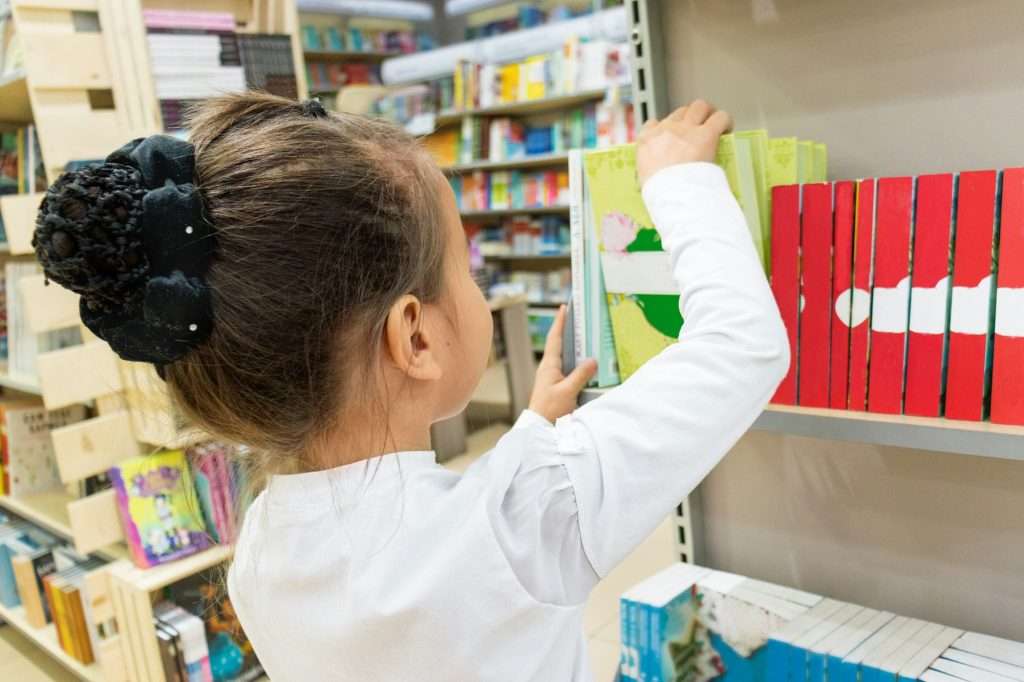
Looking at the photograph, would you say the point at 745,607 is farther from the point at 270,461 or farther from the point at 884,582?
the point at 270,461

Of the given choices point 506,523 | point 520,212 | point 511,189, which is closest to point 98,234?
point 506,523

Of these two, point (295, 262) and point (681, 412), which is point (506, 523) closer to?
point (681, 412)

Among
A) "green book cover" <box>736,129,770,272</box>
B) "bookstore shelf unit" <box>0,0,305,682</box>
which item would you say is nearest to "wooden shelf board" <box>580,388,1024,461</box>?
"green book cover" <box>736,129,770,272</box>

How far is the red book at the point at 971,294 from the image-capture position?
2.93 feet

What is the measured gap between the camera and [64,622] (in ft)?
7.64

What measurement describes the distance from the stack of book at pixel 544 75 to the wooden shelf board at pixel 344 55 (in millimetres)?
1721

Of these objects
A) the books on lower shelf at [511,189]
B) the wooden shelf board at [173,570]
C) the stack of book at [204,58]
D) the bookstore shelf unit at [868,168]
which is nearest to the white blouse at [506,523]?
the bookstore shelf unit at [868,168]

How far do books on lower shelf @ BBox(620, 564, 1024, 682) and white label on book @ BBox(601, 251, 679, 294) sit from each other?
516mm

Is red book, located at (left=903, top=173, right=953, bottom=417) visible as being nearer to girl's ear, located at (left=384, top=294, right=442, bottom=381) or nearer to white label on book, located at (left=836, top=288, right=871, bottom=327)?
white label on book, located at (left=836, top=288, right=871, bottom=327)

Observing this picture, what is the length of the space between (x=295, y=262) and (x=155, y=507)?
64.7 inches

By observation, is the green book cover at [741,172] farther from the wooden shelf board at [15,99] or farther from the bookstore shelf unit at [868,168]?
the wooden shelf board at [15,99]

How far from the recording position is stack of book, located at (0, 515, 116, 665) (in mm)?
2262

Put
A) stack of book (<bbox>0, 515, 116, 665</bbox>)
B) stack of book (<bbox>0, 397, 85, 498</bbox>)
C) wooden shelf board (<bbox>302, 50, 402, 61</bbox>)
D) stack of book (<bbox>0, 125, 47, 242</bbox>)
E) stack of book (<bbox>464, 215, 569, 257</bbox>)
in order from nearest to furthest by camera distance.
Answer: stack of book (<bbox>0, 515, 116, 665</bbox>) → stack of book (<bbox>0, 125, 47, 242</bbox>) → stack of book (<bbox>0, 397, 85, 498</bbox>) → stack of book (<bbox>464, 215, 569, 257</bbox>) → wooden shelf board (<bbox>302, 50, 402, 61</bbox>)

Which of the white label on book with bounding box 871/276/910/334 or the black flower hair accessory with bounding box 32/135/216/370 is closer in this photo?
the black flower hair accessory with bounding box 32/135/216/370
